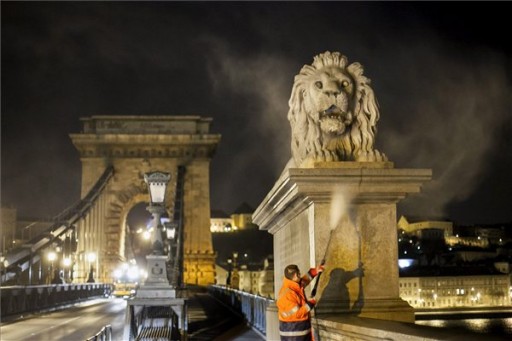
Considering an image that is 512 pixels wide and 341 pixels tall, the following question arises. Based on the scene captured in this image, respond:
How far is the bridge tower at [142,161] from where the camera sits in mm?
64500

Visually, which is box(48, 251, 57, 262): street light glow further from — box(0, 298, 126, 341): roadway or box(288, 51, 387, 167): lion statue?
box(288, 51, 387, 167): lion statue

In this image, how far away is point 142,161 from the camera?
65312 mm

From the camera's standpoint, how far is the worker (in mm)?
5383

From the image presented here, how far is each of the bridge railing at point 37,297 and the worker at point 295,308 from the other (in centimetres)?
1769

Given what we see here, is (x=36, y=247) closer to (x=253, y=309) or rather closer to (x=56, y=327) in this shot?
(x=56, y=327)

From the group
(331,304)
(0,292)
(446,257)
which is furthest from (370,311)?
(446,257)

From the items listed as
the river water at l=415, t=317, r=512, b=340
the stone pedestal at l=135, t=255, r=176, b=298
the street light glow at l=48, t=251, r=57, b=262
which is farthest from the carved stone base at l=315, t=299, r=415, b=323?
the street light glow at l=48, t=251, r=57, b=262

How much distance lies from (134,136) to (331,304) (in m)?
60.4

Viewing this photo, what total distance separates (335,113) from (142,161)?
60.1m

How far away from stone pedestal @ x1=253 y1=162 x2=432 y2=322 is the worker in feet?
1.54

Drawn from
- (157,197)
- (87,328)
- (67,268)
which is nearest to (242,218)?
(67,268)

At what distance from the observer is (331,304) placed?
5.91 metres

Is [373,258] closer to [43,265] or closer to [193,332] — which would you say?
[193,332]

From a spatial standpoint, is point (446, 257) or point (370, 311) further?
point (446, 257)
